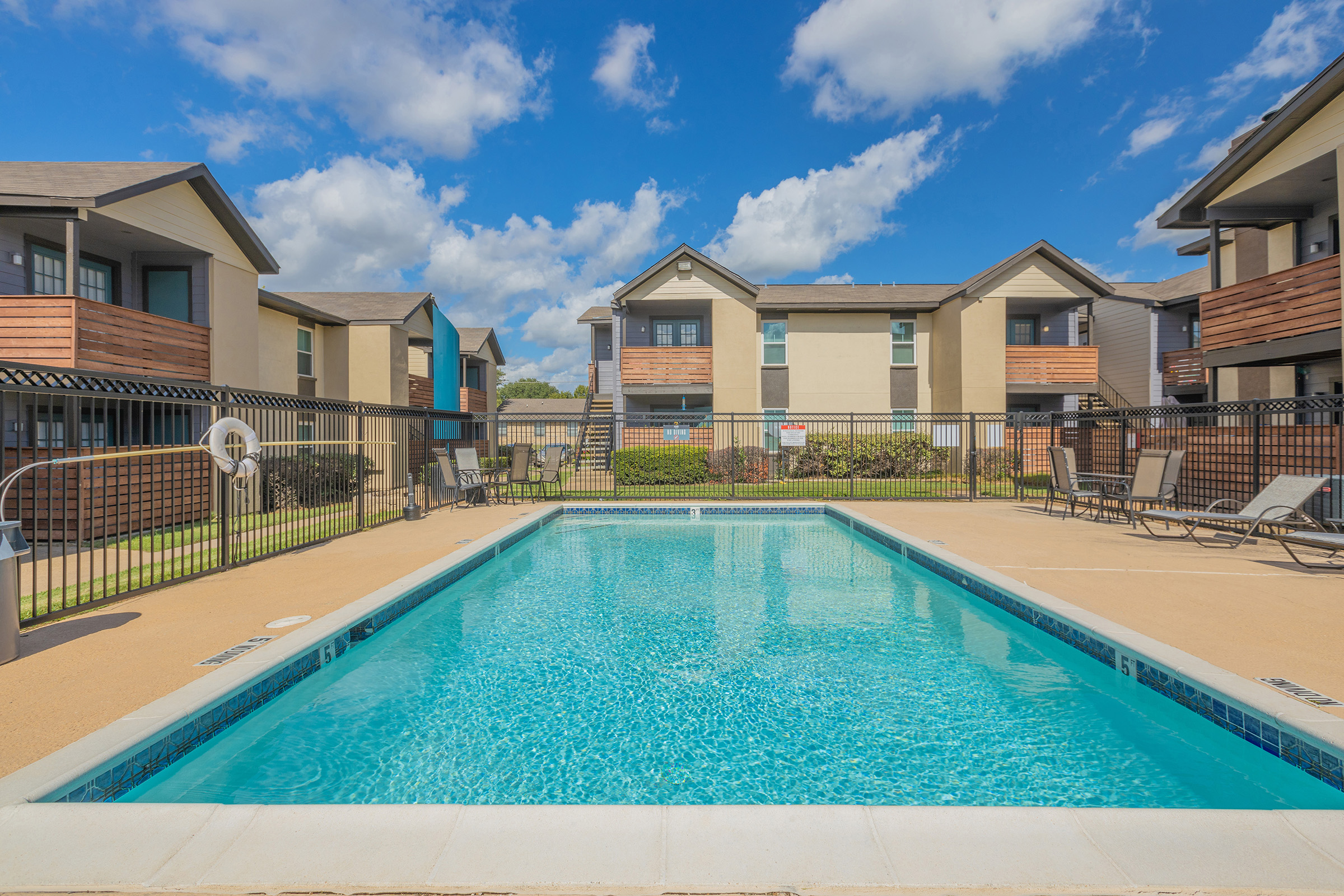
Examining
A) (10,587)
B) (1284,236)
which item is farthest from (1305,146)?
(10,587)

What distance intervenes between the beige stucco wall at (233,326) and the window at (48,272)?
2.32m

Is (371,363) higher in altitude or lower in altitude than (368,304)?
lower

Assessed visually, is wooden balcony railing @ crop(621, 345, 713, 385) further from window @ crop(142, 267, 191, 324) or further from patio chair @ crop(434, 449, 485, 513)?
window @ crop(142, 267, 191, 324)

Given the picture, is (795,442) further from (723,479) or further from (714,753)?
(714,753)

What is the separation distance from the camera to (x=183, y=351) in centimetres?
1182

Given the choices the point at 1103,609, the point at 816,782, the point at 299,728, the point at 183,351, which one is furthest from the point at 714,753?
the point at 183,351

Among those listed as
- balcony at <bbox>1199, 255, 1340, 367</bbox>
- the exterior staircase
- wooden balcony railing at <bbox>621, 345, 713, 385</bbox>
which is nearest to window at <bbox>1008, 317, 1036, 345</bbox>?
balcony at <bbox>1199, 255, 1340, 367</bbox>

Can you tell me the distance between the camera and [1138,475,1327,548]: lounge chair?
7.17 metres

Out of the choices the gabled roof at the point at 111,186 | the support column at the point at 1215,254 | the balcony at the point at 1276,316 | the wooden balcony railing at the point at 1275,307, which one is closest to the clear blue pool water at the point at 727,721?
the gabled roof at the point at 111,186

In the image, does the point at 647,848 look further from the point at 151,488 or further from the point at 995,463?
the point at 995,463

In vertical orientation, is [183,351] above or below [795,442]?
above

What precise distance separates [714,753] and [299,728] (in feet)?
7.95

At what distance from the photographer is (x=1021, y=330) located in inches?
875

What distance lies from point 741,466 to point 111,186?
15.2m
